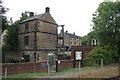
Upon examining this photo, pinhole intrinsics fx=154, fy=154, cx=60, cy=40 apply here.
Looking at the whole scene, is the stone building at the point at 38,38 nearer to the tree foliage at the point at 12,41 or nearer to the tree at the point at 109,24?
the tree foliage at the point at 12,41

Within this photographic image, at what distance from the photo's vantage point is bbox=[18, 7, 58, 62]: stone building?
95.0 feet

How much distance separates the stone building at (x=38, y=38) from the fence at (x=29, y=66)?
870cm

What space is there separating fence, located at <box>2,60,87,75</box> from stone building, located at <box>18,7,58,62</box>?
8696 millimetres

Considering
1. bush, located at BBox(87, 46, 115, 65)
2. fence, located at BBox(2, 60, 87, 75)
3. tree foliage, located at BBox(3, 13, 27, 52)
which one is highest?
tree foliage, located at BBox(3, 13, 27, 52)

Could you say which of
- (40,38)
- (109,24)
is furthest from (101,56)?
(40,38)

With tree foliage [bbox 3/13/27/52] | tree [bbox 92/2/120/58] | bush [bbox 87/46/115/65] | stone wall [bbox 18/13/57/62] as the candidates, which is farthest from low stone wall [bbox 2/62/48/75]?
tree foliage [bbox 3/13/27/52]

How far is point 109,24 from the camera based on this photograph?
71.4 feet

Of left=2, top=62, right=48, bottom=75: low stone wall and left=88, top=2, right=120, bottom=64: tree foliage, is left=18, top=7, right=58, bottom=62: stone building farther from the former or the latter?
left=88, top=2, right=120, bottom=64: tree foliage

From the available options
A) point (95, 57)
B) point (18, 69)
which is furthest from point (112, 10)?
point (18, 69)

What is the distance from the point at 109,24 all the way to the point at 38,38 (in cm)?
1347

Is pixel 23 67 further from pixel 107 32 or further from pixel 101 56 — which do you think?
pixel 107 32

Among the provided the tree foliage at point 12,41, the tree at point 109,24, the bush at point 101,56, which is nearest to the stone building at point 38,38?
the tree foliage at point 12,41

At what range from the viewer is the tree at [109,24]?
21.6m

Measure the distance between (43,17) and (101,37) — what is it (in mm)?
13083
